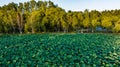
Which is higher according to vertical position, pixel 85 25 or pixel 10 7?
pixel 10 7

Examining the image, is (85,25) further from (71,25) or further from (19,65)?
(19,65)

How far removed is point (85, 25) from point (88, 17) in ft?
12.8

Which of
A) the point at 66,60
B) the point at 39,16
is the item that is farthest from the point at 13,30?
the point at 66,60

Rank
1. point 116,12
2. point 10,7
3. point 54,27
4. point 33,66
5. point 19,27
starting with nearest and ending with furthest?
point 33,66 → point 19,27 → point 54,27 → point 116,12 → point 10,7

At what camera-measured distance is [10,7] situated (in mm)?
92812

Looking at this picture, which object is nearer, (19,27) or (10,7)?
(19,27)

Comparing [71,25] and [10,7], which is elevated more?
[10,7]

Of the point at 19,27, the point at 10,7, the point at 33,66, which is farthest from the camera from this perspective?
the point at 10,7

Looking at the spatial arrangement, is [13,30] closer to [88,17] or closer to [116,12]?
[88,17]

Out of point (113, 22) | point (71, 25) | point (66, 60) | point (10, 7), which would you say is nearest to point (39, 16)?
point (71, 25)

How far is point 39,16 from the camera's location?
69625mm

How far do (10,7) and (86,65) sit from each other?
81.8m

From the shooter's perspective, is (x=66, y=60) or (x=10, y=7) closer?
(x=66, y=60)

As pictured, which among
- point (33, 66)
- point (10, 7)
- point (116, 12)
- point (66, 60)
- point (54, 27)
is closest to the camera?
point (33, 66)
